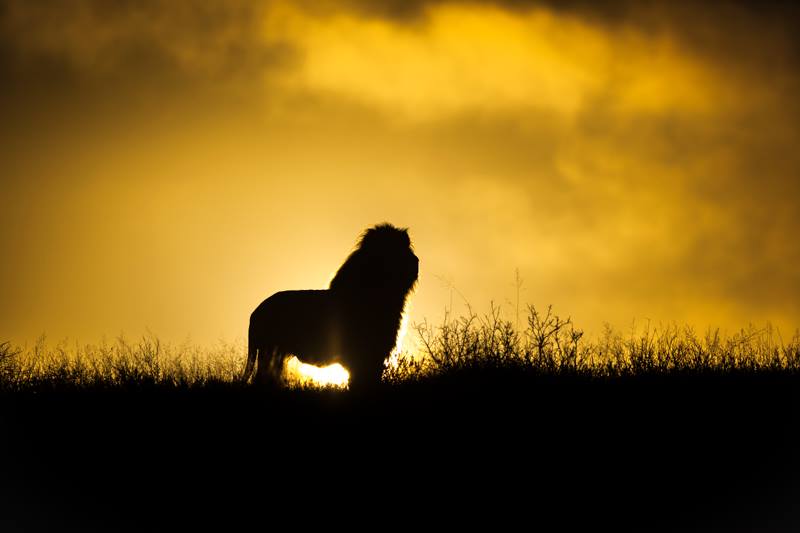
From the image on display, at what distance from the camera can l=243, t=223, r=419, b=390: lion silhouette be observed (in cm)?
824

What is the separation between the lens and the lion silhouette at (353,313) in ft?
27.0

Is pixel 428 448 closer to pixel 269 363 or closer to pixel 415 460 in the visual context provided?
pixel 415 460

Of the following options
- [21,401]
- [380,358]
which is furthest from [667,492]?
[21,401]

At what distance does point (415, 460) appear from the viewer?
16.5 feet

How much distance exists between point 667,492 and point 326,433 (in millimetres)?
2378

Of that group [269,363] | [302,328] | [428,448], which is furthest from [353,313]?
[428,448]

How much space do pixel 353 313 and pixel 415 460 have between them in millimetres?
3442

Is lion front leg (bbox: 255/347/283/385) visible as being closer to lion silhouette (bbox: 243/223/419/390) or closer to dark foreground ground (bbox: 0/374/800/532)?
lion silhouette (bbox: 243/223/419/390)

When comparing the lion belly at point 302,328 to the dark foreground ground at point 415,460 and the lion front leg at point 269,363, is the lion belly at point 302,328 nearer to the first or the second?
the lion front leg at point 269,363

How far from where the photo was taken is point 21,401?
6.47 meters

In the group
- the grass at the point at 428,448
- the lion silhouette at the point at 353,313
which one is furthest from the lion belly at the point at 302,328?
the grass at the point at 428,448


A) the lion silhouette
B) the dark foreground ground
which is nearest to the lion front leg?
the lion silhouette

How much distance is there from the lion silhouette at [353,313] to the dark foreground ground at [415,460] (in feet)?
5.98

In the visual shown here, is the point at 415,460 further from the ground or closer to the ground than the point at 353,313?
closer to the ground
